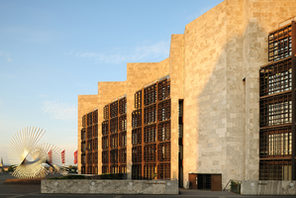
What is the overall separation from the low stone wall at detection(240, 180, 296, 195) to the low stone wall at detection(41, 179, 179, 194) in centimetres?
563

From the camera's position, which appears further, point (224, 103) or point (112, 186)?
point (224, 103)

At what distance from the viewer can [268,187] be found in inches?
1187

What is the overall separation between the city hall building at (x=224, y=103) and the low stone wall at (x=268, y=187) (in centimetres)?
256

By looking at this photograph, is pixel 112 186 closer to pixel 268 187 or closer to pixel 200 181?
pixel 268 187

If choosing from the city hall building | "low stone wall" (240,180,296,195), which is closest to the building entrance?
the city hall building

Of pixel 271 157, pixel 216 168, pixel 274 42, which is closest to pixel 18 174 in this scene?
pixel 216 168

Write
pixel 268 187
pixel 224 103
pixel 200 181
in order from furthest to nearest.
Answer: pixel 200 181 < pixel 224 103 < pixel 268 187

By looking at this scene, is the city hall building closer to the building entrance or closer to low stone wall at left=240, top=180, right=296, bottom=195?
the building entrance

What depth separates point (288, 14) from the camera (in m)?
37.0

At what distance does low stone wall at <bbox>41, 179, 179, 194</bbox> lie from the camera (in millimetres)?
31844

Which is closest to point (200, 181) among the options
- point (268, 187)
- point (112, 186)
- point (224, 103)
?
point (224, 103)

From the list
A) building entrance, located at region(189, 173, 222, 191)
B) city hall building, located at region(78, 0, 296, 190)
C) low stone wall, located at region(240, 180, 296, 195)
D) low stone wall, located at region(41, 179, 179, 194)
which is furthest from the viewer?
building entrance, located at region(189, 173, 222, 191)

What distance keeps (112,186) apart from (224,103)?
14.4 meters

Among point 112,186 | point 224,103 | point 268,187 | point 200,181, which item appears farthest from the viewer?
point 200,181
